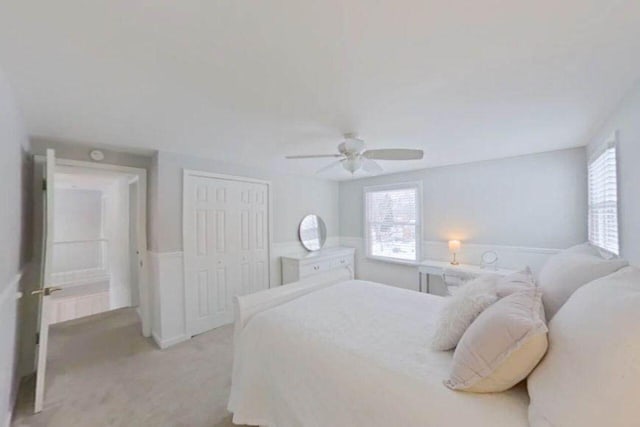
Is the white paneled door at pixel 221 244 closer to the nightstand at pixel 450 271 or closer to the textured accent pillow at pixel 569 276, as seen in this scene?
the nightstand at pixel 450 271

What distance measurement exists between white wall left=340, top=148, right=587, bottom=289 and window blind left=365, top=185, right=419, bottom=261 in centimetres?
19

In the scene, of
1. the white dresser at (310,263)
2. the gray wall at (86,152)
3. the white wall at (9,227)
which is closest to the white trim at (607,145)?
the white dresser at (310,263)

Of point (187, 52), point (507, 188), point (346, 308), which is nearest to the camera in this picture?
point (187, 52)

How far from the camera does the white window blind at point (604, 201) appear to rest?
2.00m

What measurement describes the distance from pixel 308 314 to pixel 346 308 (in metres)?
0.33

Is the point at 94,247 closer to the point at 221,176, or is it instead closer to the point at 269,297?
the point at 221,176

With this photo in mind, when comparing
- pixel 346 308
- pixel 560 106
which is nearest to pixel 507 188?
pixel 560 106

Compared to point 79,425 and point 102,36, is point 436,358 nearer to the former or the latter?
point 102,36

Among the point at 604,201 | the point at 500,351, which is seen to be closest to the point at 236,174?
the point at 500,351

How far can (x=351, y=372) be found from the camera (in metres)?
1.26

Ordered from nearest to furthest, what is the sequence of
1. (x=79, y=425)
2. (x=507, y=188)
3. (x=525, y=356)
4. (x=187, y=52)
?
(x=525, y=356) < (x=187, y=52) < (x=79, y=425) < (x=507, y=188)

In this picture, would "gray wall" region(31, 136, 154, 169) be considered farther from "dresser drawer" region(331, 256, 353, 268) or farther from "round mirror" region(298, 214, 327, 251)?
"dresser drawer" region(331, 256, 353, 268)

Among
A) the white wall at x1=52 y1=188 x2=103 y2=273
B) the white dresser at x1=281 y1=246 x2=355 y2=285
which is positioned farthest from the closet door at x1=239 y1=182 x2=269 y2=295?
the white wall at x1=52 y1=188 x2=103 y2=273

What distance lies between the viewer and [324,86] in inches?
61.7
